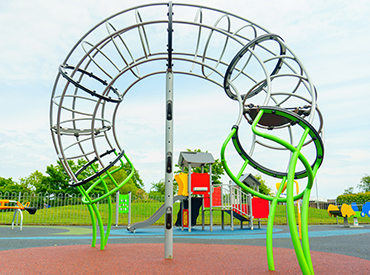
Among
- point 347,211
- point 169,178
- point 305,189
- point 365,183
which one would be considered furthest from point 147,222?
point 365,183

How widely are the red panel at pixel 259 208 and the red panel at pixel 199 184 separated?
301 centimetres

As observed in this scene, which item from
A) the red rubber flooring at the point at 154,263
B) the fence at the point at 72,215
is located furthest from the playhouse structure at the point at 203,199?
the red rubber flooring at the point at 154,263

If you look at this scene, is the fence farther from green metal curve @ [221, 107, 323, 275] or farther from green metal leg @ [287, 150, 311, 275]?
green metal leg @ [287, 150, 311, 275]

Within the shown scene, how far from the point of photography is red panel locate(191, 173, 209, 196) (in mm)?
15516

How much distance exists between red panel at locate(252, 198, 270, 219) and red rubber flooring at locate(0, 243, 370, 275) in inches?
397

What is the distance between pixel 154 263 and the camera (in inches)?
203

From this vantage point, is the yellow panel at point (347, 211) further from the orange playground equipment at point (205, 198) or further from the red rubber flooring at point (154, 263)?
the red rubber flooring at point (154, 263)

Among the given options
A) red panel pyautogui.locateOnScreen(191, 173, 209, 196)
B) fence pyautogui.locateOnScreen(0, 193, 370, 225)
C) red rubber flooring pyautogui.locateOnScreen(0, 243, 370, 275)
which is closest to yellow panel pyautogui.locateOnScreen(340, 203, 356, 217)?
fence pyautogui.locateOnScreen(0, 193, 370, 225)

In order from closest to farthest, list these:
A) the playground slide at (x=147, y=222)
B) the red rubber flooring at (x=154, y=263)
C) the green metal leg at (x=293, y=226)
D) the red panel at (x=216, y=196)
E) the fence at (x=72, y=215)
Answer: the green metal leg at (x=293, y=226) → the red rubber flooring at (x=154, y=263) → the playground slide at (x=147, y=222) → the red panel at (x=216, y=196) → the fence at (x=72, y=215)

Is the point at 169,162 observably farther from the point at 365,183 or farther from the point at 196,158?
the point at 365,183

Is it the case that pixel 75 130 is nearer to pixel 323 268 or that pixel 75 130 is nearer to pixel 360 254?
pixel 323 268

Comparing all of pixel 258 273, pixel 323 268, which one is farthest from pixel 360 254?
pixel 258 273

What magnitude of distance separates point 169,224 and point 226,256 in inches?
59.3

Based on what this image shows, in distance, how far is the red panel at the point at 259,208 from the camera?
643 inches
